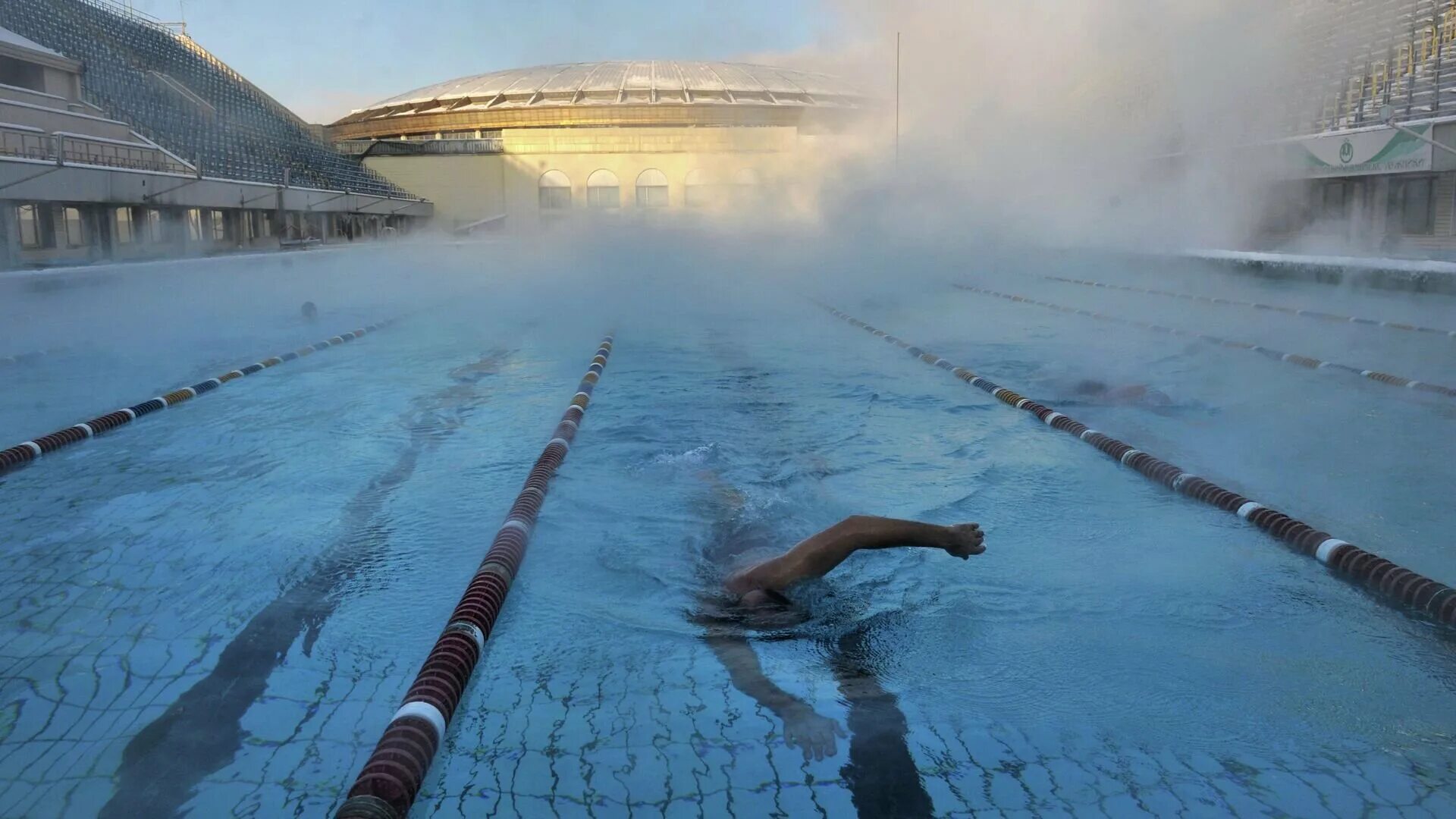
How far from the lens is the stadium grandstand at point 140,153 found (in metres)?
12.4

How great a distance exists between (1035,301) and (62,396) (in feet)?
28.3

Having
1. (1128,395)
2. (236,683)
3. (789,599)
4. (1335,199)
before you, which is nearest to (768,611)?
(789,599)

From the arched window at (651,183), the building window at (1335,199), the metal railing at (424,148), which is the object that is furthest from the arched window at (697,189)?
the building window at (1335,199)

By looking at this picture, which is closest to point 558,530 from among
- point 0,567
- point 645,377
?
point 0,567

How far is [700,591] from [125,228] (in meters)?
14.5

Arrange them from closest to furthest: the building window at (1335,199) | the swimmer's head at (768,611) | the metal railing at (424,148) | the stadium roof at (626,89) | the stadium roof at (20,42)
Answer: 1. the swimmer's head at (768,611)
2. the stadium roof at (20,42)
3. the building window at (1335,199)
4. the metal railing at (424,148)
5. the stadium roof at (626,89)

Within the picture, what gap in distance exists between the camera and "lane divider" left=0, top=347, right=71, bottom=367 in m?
7.01

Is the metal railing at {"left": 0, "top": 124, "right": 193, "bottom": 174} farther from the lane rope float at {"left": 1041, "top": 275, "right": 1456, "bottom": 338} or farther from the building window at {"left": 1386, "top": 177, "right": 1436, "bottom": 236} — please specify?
the building window at {"left": 1386, "top": 177, "right": 1436, "bottom": 236}

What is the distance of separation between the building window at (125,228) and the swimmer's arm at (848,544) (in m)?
14.4

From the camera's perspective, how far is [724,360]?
733 centimetres

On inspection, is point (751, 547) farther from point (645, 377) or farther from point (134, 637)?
point (645, 377)

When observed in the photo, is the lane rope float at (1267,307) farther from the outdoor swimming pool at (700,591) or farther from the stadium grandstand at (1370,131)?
the stadium grandstand at (1370,131)

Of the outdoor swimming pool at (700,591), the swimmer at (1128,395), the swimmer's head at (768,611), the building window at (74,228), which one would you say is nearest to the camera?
the outdoor swimming pool at (700,591)

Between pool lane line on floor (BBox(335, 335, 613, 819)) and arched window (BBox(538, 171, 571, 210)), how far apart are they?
27.0m
